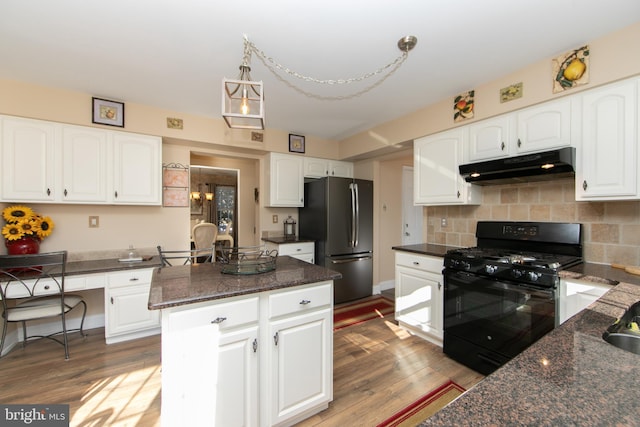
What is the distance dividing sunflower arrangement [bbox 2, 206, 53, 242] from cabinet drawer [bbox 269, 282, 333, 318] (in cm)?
260

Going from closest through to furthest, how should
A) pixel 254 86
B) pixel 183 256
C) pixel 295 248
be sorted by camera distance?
pixel 254 86 < pixel 183 256 < pixel 295 248

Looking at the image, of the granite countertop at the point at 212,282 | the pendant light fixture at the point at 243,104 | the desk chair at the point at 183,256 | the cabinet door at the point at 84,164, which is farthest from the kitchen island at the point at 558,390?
the cabinet door at the point at 84,164

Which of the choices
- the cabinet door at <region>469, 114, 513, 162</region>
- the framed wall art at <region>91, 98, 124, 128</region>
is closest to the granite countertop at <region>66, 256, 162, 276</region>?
the framed wall art at <region>91, 98, 124, 128</region>

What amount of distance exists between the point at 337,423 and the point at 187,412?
2.88 feet

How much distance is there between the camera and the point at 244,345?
1.37m

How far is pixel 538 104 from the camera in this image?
207 cm

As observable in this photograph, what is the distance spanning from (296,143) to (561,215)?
3.05 metres

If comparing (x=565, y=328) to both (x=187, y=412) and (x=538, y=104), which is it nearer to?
(x=187, y=412)

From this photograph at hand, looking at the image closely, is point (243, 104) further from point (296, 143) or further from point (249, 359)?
point (296, 143)

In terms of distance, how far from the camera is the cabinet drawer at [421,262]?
244 centimetres

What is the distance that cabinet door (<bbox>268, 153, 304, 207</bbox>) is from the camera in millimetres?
3686

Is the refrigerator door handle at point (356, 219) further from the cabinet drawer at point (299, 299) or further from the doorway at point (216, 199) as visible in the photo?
the doorway at point (216, 199)

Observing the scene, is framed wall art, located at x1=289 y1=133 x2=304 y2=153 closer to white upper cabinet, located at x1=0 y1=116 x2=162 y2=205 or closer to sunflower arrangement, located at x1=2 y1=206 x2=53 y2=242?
white upper cabinet, located at x1=0 y1=116 x2=162 y2=205

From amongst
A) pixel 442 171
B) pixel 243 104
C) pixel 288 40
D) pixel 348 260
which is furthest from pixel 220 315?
pixel 348 260
